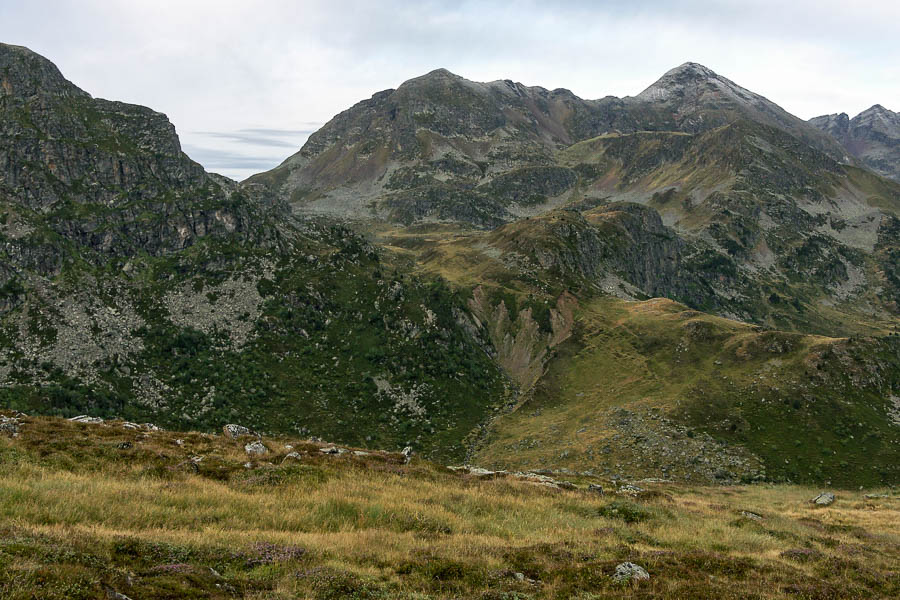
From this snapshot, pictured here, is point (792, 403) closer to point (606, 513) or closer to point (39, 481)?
point (606, 513)

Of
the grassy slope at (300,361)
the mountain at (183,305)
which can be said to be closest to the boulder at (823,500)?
the grassy slope at (300,361)

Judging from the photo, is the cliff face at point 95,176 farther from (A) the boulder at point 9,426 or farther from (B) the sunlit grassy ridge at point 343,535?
(B) the sunlit grassy ridge at point 343,535

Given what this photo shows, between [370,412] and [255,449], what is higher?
[255,449]

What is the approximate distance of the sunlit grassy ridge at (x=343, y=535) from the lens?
12.5 m

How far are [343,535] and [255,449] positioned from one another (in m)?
16.5

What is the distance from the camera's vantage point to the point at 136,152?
13525cm

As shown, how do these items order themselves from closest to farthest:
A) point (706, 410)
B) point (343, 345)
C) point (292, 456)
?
point (292, 456), point (706, 410), point (343, 345)

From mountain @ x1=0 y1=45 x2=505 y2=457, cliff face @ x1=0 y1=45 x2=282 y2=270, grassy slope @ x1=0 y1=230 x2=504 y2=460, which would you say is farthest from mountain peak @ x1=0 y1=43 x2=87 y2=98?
grassy slope @ x1=0 y1=230 x2=504 y2=460

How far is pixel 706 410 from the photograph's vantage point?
278 feet

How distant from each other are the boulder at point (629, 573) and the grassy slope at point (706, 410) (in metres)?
61.8

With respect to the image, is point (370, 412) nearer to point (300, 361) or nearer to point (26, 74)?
point (300, 361)

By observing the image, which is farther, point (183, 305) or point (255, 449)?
point (183, 305)

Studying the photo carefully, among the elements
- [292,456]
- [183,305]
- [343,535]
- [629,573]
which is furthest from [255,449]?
[183,305]

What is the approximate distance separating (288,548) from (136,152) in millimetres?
157401
